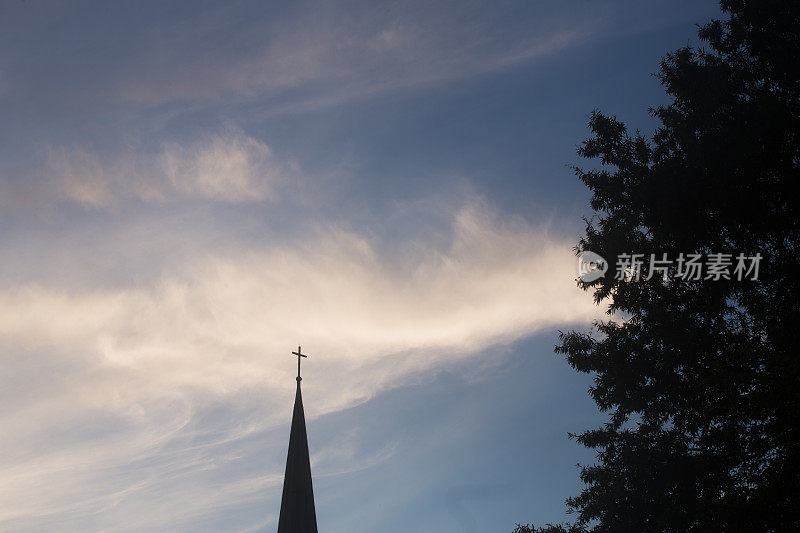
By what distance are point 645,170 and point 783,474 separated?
8.82 metres

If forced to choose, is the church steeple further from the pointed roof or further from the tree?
the tree

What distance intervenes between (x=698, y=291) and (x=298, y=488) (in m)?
19.3

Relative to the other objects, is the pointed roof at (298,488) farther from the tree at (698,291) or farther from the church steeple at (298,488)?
the tree at (698,291)

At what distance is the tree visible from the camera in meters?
15.7

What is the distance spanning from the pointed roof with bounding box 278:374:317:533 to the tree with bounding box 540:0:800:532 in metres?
13.0

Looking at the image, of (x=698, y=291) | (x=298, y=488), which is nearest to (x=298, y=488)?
(x=298, y=488)

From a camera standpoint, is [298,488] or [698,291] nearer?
[698,291]

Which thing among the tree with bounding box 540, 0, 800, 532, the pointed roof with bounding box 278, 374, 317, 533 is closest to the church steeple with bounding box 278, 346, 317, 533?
the pointed roof with bounding box 278, 374, 317, 533

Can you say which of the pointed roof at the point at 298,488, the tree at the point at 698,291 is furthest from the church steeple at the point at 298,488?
the tree at the point at 698,291

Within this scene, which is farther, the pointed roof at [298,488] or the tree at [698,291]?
the pointed roof at [298,488]

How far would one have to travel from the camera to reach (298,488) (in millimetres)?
28766

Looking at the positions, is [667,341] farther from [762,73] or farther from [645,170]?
[762,73]

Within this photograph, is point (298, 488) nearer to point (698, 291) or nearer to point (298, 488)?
point (298, 488)

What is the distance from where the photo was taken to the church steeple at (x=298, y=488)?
27891 mm
